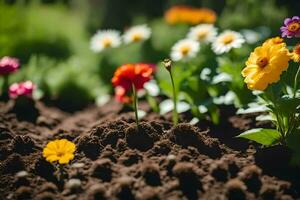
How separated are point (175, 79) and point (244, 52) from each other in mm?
1178

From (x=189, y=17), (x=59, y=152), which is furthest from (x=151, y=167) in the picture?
(x=189, y=17)

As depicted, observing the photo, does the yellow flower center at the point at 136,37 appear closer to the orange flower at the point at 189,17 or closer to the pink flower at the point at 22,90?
the orange flower at the point at 189,17

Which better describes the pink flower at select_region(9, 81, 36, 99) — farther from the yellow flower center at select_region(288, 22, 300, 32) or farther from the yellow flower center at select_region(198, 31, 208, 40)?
the yellow flower center at select_region(288, 22, 300, 32)

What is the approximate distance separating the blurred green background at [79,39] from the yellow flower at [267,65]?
246 cm

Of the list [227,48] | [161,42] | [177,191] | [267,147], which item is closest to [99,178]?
[177,191]

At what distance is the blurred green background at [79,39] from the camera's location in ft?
17.6

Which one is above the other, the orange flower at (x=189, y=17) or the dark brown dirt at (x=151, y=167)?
the orange flower at (x=189, y=17)

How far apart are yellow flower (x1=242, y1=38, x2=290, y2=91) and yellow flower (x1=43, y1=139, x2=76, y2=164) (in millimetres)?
1042

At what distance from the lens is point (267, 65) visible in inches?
117

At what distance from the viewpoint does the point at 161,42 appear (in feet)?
21.2

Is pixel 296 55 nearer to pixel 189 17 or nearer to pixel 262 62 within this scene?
pixel 262 62

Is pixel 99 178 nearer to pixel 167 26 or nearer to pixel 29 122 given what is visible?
pixel 29 122

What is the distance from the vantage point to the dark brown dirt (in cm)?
277

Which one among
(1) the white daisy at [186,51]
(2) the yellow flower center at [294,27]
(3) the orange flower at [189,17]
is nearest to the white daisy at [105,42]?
(1) the white daisy at [186,51]
